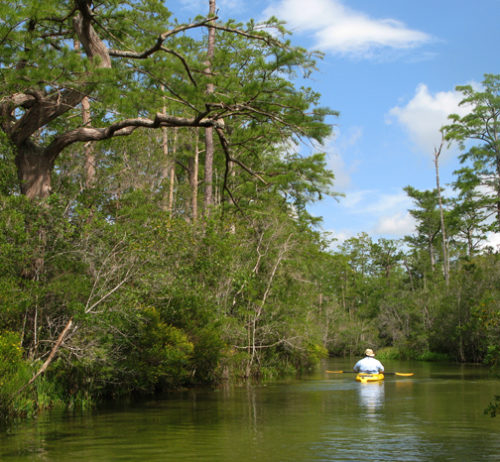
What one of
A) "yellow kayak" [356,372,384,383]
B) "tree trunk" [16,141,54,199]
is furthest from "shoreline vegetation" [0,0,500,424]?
"yellow kayak" [356,372,384,383]

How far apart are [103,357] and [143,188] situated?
771 cm

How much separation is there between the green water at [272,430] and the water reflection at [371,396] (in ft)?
0.15

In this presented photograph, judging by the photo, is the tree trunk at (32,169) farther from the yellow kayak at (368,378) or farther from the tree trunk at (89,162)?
the yellow kayak at (368,378)

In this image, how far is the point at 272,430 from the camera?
1054 cm

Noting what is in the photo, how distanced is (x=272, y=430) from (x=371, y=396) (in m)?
6.60

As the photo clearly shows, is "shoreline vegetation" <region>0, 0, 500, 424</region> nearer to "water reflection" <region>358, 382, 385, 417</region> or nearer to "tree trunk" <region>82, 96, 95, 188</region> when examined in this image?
"tree trunk" <region>82, 96, 95, 188</region>

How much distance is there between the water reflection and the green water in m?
0.05

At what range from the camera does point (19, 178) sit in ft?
43.3

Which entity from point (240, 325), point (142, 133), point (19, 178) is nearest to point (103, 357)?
point (19, 178)

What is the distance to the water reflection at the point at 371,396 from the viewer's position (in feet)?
45.5

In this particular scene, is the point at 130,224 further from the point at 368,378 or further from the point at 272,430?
the point at 368,378

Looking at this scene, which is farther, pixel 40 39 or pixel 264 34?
pixel 40 39

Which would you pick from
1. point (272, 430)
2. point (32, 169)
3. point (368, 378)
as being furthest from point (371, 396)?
point (32, 169)

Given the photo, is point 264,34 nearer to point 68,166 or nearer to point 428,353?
point 68,166
